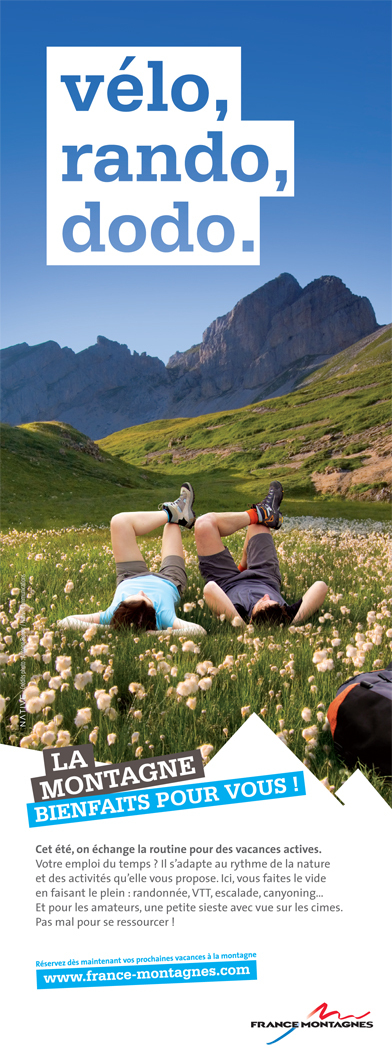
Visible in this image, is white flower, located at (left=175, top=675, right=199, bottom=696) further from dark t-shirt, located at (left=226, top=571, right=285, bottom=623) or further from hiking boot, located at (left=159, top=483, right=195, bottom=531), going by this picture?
hiking boot, located at (left=159, top=483, right=195, bottom=531)

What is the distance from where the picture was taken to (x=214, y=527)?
6891 millimetres

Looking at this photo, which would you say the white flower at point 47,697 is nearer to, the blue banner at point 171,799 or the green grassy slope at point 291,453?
the blue banner at point 171,799

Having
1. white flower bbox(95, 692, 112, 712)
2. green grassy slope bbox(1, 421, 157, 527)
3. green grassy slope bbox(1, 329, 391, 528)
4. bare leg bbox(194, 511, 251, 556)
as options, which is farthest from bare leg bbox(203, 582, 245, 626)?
green grassy slope bbox(1, 421, 157, 527)

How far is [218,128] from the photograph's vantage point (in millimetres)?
4723

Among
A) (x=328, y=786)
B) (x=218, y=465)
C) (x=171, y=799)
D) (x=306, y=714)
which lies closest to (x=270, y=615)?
(x=306, y=714)

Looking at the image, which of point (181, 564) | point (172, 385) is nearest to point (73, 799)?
point (181, 564)

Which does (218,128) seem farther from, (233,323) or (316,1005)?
(233,323)

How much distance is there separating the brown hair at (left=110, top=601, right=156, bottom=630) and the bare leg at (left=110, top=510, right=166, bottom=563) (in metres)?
1.47

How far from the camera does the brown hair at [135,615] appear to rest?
17.2ft

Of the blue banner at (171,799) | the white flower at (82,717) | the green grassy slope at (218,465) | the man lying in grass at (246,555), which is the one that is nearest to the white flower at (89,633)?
the white flower at (82,717)

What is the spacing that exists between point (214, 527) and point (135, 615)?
202 centimetres

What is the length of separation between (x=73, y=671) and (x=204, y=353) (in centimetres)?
19952

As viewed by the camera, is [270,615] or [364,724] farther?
[270,615]

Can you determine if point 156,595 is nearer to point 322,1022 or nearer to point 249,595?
point 249,595
